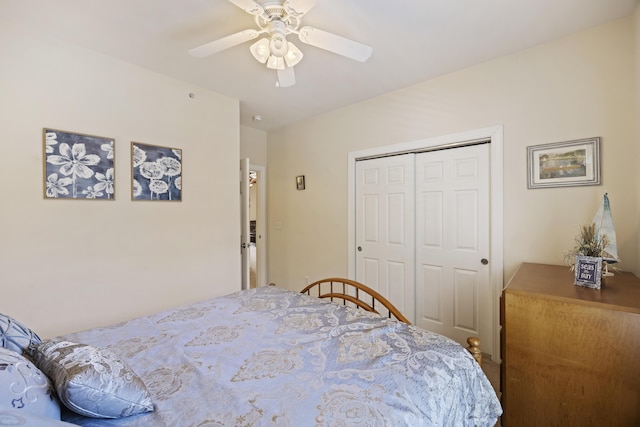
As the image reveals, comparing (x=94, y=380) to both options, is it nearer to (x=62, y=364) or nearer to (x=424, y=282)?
(x=62, y=364)

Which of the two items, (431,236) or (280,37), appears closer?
(280,37)

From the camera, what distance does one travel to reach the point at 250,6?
4.68ft

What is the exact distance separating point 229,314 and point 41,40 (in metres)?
2.39

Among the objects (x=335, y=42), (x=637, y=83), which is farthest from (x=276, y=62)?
(x=637, y=83)

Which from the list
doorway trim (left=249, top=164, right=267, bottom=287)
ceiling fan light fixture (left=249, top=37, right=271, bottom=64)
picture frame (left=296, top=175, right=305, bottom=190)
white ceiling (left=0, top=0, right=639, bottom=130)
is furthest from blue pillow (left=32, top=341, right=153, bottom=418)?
doorway trim (left=249, top=164, right=267, bottom=287)

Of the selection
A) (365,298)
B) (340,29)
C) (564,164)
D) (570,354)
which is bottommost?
(365,298)

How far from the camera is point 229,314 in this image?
5.42 ft

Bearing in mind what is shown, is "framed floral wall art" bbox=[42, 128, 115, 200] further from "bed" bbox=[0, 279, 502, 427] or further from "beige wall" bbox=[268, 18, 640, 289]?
"beige wall" bbox=[268, 18, 640, 289]

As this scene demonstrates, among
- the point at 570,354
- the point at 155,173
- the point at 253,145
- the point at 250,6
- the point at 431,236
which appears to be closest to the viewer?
the point at 570,354

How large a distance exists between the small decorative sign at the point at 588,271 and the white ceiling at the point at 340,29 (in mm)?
1552

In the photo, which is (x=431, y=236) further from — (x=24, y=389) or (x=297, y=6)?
(x=24, y=389)

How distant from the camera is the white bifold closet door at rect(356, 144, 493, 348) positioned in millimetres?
2498

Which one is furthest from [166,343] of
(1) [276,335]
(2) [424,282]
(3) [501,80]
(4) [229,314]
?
(3) [501,80]

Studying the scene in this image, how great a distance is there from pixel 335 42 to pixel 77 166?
2.12 metres
